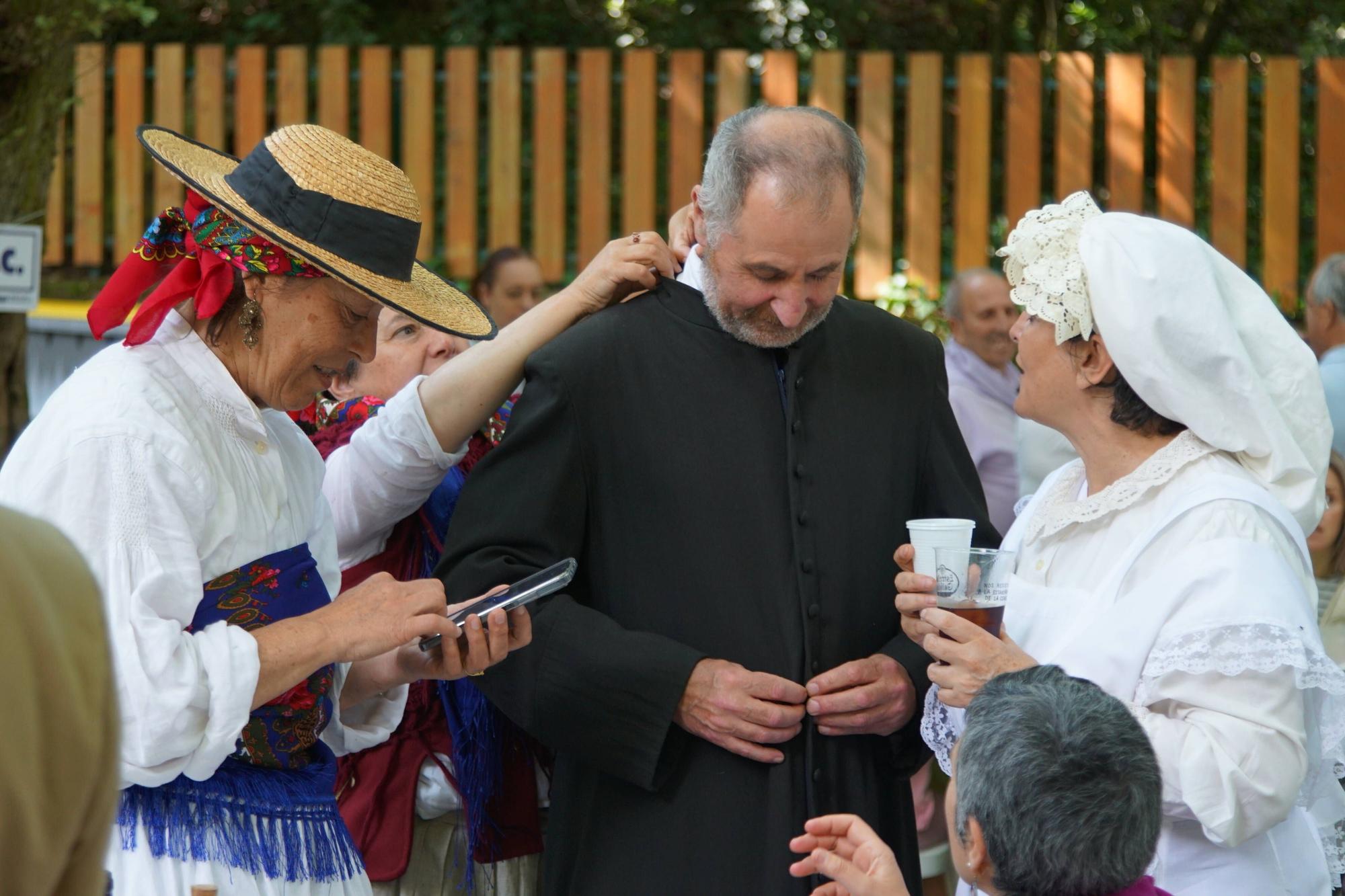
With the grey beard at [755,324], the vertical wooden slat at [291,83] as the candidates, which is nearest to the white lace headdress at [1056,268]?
the grey beard at [755,324]

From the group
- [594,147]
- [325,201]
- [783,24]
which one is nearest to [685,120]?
[594,147]

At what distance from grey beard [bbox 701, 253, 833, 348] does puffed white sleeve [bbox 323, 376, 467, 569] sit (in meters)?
0.55

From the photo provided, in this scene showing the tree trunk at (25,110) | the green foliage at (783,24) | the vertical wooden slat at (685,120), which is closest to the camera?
the tree trunk at (25,110)

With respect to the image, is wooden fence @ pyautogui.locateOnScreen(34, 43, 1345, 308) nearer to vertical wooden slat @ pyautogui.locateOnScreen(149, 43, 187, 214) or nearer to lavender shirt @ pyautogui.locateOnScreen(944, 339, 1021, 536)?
vertical wooden slat @ pyautogui.locateOnScreen(149, 43, 187, 214)

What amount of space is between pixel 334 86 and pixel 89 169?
65.5 inches

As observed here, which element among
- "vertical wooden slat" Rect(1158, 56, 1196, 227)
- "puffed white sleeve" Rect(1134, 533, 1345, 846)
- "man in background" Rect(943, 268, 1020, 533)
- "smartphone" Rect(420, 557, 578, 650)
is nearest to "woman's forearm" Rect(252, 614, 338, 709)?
"smartphone" Rect(420, 557, 578, 650)

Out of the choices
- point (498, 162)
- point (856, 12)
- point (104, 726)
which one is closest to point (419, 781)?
point (104, 726)

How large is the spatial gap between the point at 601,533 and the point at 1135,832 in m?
1.15

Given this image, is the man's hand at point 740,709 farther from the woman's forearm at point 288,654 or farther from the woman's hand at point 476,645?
the woman's forearm at point 288,654

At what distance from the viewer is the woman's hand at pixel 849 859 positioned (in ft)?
7.08

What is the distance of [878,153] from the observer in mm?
8734

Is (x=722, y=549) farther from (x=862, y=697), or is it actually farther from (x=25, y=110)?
(x=25, y=110)

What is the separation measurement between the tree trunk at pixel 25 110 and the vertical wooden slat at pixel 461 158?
344 cm

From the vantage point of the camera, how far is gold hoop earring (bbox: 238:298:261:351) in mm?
2309
